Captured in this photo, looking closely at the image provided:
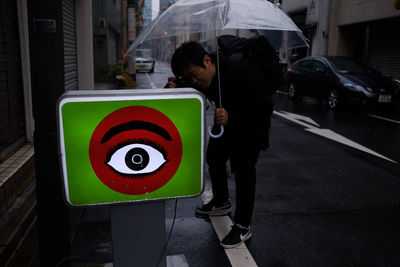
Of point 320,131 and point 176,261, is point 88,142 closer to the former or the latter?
point 176,261

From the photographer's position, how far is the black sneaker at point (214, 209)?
11.9 feet

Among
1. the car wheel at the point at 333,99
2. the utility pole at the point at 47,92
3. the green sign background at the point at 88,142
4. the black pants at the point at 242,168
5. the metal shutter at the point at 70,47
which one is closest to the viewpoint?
the green sign background at the point at 88,142

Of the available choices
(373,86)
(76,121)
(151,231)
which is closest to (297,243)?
(151,231)

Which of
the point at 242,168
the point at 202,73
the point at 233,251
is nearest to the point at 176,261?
the point at 233,251

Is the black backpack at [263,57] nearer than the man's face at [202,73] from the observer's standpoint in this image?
No

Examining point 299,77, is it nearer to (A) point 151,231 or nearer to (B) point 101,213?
(B) point 101,213

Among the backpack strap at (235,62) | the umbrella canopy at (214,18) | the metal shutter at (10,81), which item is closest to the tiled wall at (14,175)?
the metal shutter at (10,81)

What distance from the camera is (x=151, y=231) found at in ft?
6.29

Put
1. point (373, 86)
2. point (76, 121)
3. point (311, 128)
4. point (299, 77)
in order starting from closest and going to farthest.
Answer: point (76, 121) → point (311, 128) → point (373, 86) → point (299, 77)

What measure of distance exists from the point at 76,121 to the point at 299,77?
12072mm

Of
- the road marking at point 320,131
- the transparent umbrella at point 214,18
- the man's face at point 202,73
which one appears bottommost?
the road marking at point 320,131

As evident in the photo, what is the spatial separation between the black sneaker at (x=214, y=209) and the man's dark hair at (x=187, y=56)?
58.9 inches

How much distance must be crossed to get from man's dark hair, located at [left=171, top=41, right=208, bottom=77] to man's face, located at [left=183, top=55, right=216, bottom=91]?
3 centimetres

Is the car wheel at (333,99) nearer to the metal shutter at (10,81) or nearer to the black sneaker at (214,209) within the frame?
the black sneaker at (214,209)
